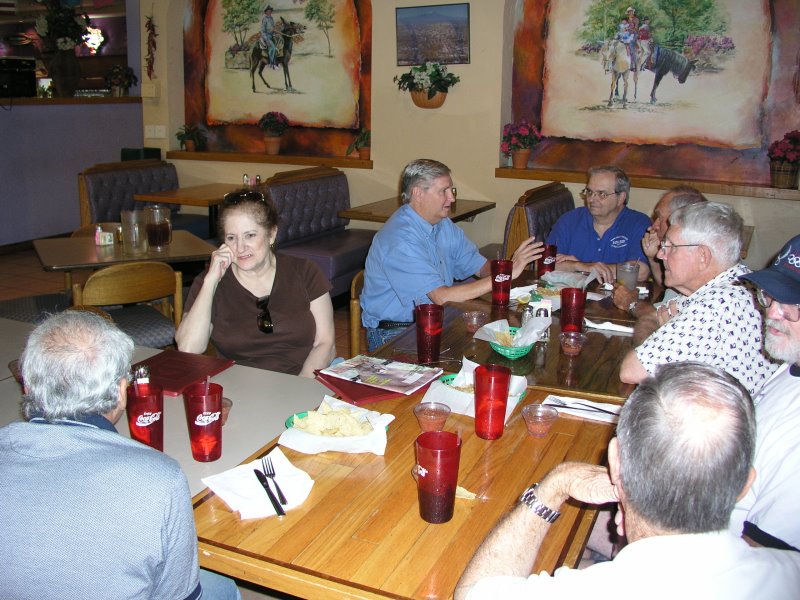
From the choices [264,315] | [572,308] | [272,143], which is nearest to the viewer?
[572,308]

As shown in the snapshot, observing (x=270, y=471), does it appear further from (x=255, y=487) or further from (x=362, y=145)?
(x=362, y=145)

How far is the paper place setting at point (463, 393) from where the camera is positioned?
206 centimetres

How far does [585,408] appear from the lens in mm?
2064

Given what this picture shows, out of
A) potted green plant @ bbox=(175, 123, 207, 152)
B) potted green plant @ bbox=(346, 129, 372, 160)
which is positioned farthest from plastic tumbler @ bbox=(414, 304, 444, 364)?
potted green plant @ bbox=(175, 123, 207, 152)

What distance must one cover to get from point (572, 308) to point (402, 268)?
0.87 metres

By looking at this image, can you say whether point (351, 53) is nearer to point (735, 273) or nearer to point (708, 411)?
point (735, 273)

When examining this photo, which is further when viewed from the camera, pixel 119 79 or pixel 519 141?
pixel 119 79

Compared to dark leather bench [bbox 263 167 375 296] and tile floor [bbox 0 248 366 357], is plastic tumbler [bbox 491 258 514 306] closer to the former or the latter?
tile floor [bbox 0 248 366 357]

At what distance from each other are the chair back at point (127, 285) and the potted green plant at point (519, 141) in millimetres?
3439


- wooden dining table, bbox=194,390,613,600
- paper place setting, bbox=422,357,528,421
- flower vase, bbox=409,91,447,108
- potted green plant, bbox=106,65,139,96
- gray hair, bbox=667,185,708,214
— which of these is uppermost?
potted green plant, bbox=106,65,139,96

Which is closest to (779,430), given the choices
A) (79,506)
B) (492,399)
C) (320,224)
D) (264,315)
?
(492,399)

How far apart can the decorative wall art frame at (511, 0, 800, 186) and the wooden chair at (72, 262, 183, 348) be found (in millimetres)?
3555

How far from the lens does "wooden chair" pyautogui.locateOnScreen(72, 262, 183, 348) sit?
356 centimetres

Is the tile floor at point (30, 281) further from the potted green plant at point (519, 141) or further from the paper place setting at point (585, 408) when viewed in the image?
the paper place setting at point (585, 408)
